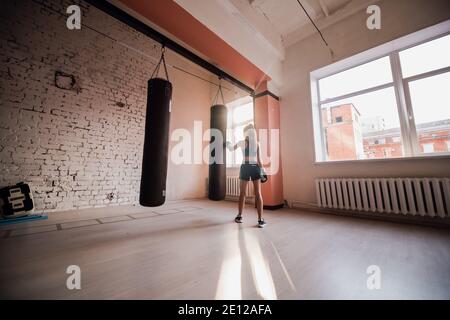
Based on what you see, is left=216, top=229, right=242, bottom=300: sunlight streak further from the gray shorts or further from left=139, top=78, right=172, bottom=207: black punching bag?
the gray shorts

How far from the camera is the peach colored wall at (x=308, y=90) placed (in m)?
2.61

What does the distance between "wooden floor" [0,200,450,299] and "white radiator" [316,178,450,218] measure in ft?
1.00

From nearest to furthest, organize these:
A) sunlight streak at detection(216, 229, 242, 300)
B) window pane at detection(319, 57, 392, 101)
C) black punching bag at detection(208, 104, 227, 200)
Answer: sunlight streak at detection(216, 229, 242, 300) → black punching bag at detection(208, 104, 227, 200) → window pane at detection(319, 57, 392, 101)

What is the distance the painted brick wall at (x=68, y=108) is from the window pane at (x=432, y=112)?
17.5 feet

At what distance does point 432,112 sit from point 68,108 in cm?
622

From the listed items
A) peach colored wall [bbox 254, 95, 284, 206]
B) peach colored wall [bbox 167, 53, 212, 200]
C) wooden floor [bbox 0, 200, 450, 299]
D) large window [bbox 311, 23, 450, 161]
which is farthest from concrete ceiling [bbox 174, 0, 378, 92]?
wooden floor [bbox 0, 200, 450, 299]

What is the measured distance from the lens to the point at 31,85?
Result: 3.09 m

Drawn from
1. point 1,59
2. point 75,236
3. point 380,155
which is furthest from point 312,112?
point 1,59

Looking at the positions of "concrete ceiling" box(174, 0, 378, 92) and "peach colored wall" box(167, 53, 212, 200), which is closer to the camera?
"concrete ceiling" box(174, 0, 378, 92)

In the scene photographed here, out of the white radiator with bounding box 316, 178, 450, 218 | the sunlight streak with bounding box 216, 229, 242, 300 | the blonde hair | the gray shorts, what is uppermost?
the blonde hair

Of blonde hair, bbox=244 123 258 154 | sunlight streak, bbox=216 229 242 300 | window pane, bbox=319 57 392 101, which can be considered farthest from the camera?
window pane, bbox=319 57 392 101

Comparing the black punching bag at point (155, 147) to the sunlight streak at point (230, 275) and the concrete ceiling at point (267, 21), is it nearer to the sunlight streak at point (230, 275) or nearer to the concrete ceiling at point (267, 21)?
the sunlight streak at point (230, 275)

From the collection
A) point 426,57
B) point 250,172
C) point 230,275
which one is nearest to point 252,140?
point 250,172

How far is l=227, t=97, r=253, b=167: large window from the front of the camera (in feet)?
17.3
